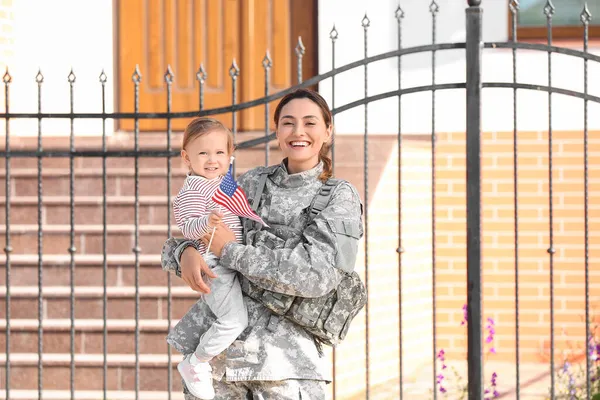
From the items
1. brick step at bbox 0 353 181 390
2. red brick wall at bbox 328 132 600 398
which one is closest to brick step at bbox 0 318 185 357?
brick step at bbox 0 353 181 390

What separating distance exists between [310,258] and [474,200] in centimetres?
187

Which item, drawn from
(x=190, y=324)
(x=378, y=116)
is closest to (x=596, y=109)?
(x=378, y=116)

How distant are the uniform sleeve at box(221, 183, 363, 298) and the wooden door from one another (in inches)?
210

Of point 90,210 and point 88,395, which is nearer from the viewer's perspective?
point 88,395

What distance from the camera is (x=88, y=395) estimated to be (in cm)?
603

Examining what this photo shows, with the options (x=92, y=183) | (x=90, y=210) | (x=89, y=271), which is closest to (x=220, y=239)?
(x=89, y=271)

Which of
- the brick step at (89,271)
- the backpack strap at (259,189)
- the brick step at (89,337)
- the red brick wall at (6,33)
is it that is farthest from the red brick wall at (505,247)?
the backpack strap at (259,189)

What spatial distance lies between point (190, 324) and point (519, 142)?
4.43m

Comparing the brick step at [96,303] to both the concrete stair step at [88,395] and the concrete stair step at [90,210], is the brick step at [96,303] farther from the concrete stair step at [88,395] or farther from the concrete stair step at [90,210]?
the concrete stair step at [90,210]

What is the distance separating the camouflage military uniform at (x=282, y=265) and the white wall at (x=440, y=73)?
14.2 ft

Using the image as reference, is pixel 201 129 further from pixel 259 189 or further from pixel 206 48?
pixel 206 48

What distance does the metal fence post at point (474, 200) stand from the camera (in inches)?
189

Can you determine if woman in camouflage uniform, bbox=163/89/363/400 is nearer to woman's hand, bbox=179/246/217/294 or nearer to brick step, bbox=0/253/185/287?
woman's hand, bbox=179/246/217/294

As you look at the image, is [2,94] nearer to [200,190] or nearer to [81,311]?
[81,311]
